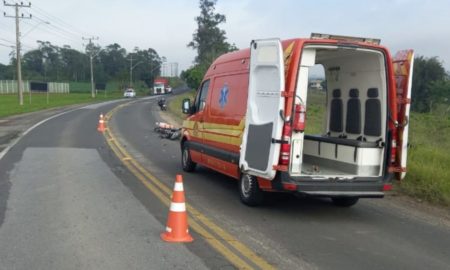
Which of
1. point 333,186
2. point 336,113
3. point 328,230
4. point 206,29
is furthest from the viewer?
point 206,29

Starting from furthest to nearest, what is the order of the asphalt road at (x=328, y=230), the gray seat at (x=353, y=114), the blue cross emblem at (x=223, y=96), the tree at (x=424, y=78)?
the tree at (x=424, y=78) < the blue cross emblem at (x=223, y=96) < the gray seat at (x=353, y=114) < the asphalt road at (x=328, y=230)

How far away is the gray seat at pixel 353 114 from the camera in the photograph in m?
8.76

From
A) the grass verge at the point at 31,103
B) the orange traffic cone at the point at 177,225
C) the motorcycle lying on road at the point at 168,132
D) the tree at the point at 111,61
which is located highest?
the tree at the point at 111,61

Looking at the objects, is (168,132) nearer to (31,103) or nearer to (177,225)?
(177,225)

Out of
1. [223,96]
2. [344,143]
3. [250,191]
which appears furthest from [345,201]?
[223,96]

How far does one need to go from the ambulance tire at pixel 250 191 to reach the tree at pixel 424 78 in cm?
6773

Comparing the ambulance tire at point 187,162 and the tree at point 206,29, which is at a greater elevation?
the tree at point 206,29

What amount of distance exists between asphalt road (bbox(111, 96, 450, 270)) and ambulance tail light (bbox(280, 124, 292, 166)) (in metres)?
0.83

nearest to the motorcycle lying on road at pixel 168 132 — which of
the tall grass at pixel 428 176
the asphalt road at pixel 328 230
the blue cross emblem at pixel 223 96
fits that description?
→ the asphalt road at pixel 328 230

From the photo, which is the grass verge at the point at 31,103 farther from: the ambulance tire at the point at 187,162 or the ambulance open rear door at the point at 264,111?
the ambulance open rear door at the point at 264,111

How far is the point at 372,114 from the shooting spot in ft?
27.2

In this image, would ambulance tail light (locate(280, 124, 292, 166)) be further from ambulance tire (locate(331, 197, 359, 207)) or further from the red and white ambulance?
ambulance tire (locate(331, 197, 359, 207))

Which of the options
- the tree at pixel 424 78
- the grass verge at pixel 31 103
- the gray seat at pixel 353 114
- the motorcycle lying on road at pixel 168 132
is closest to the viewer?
the gray seat at pixel 353 114

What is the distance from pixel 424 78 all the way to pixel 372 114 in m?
74.8
